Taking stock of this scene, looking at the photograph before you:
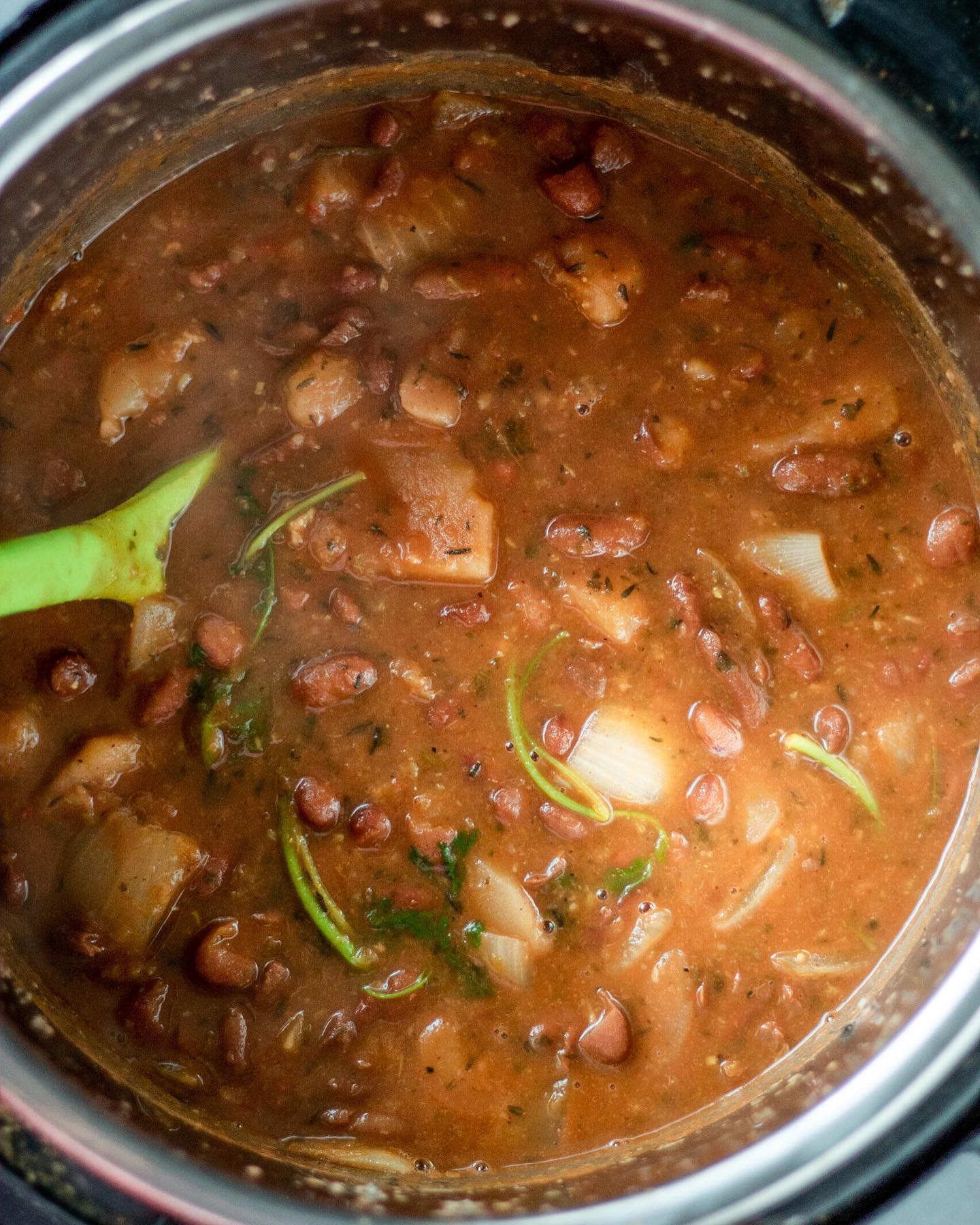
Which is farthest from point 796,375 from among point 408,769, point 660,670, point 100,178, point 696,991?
point 100,178

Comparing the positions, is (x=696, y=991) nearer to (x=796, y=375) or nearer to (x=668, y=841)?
(x=668, y=841)

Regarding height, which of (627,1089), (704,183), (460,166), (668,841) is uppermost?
(704,183)

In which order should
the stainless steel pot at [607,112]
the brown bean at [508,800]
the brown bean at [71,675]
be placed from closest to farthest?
the stainless steel pot at [607,112]
the brown bean at [71,675]
the brown bean at [508,800]

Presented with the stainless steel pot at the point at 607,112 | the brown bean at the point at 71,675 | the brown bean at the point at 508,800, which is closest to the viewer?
the stainless steel pot at the point at 607,112

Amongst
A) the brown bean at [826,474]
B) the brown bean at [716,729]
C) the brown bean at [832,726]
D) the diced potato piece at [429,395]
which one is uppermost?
the brown bean at [826,474]

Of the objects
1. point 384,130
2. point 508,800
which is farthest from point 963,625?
point 384,130

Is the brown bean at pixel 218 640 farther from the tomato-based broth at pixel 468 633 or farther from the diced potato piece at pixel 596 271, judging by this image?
the diced potato piece at pixel 596 271

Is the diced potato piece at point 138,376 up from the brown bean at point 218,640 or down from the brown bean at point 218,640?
up

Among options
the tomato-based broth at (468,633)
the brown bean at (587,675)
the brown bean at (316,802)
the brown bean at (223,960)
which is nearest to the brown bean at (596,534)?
the tomato-based broth at (468,633)
